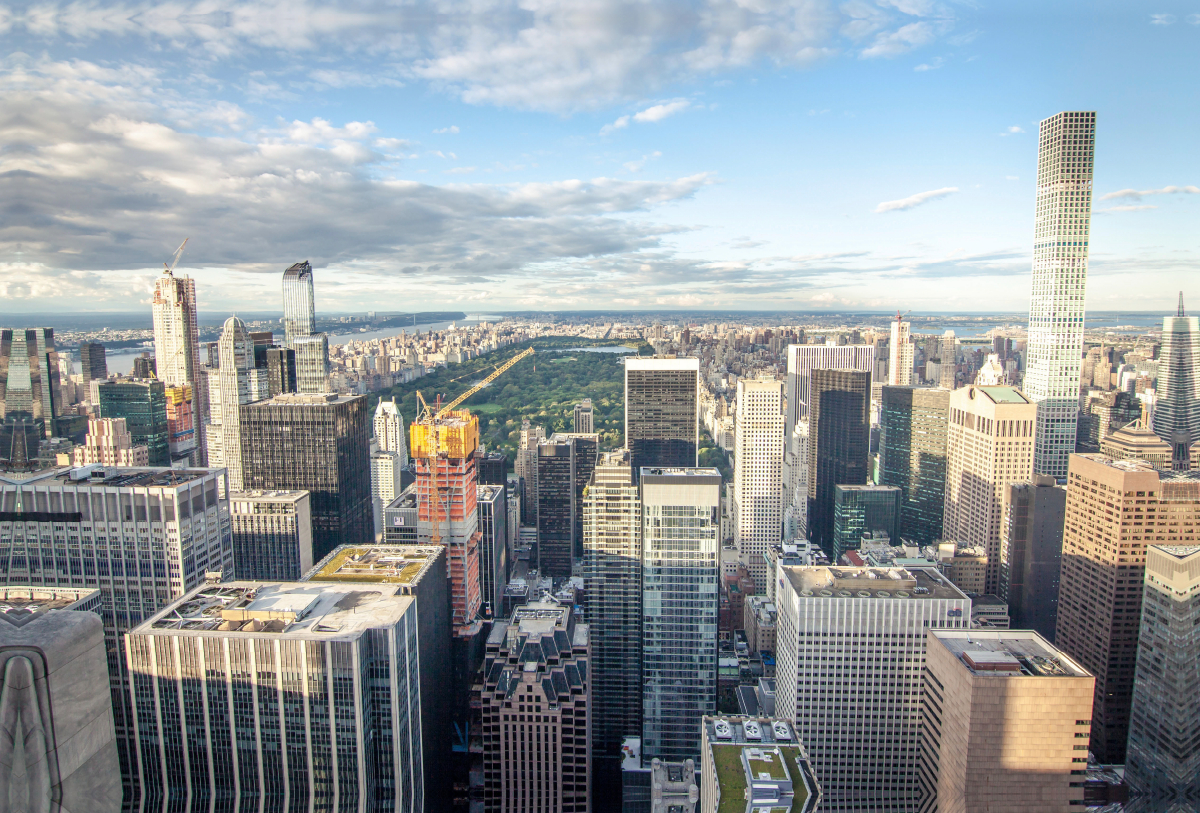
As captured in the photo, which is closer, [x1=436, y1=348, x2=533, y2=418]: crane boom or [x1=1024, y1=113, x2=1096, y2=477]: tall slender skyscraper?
[x1=1024, y1=113, x2=1096, y2=477]: tall slender skyscraper

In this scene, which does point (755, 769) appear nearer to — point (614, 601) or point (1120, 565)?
point (614, 601)

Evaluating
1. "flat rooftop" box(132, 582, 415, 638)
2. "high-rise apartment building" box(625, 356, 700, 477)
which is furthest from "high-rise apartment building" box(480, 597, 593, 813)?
"high-rise apartment building" box(625, 356, 700, 477)

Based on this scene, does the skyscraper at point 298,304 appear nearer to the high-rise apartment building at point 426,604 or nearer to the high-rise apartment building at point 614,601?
the high-rise apartment building at point 614,601

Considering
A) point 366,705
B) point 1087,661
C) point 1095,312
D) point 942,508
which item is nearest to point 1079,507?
point 1087,661

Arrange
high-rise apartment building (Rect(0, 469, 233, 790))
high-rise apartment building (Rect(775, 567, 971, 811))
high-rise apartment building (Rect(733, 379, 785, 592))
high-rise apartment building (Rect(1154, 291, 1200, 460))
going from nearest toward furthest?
high-rise apartment building (Rect(0, 469, 233, 790))
high-rise apartment building (Rect(775, 567, 971, 811))
high-rise apartment building (Rect(1154, 291, 1200, 460))
high-rise apartment building (Rect(733, 379, 785, 592))

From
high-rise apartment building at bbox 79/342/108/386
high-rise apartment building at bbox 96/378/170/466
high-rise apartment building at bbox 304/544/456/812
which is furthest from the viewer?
high-rise apartment building at bbox 96/378/170/466

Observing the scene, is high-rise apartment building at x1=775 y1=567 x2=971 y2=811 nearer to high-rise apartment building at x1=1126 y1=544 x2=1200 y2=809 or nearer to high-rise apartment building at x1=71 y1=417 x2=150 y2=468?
high-rise apartment building at x1=1126 y1=544 x2=1200 y2=809
